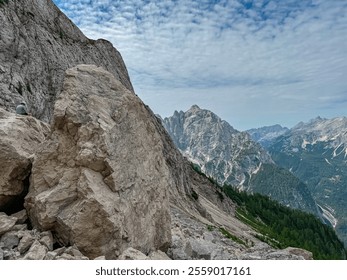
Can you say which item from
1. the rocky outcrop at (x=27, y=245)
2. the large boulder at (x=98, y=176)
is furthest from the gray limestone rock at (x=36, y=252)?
the large boulder at (x=98, y=176)

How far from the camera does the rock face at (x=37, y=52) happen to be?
61438mm

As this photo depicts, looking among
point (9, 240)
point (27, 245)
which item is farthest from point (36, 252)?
point (9, 240)

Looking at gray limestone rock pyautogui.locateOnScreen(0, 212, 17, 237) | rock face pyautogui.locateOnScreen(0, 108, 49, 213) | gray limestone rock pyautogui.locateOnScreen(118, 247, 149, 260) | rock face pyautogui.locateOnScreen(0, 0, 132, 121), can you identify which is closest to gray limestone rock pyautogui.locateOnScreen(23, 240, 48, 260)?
gray limestone rock pyautogui.locateOnScreen(0, 212, 17, 237)

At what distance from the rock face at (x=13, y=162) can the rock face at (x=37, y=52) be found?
34.9 metres

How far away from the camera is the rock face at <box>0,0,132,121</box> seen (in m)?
61.4

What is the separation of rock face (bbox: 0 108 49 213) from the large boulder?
1.05 metres

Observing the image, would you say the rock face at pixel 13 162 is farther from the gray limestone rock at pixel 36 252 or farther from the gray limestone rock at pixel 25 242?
the gray limestone rock at pixel 36 252

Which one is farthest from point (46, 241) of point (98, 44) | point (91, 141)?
point (98, 44)

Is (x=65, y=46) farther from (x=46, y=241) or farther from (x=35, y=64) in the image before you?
(x=46, y=241)

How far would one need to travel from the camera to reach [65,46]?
86.9 meters

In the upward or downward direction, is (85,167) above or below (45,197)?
above

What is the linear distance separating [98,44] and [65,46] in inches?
734

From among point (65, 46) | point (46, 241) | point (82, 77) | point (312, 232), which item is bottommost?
point (312, 232)

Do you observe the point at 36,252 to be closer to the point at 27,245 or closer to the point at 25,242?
the point at 27,245
